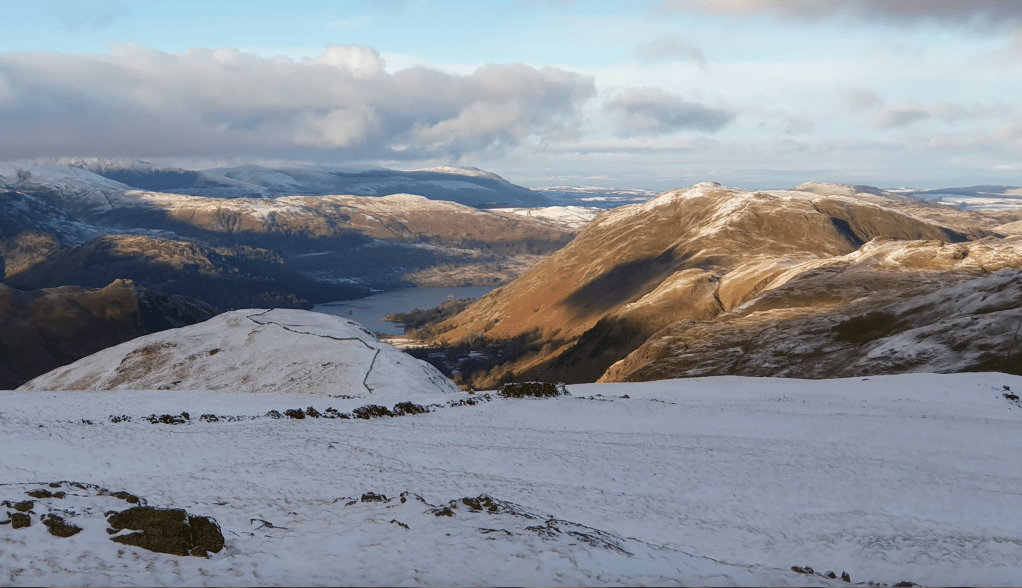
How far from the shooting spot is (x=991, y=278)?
83500 mm

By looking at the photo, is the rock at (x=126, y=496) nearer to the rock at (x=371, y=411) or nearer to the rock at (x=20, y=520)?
the rock at (x=20, y=520)

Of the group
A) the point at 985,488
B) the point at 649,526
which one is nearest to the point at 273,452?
the point at 649,526

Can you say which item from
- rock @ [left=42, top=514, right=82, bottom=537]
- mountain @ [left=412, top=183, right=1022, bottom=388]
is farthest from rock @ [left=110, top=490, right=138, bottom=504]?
mountain @ [left=412, top=183, right=1022, bottom=388]

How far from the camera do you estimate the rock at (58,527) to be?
16406mm

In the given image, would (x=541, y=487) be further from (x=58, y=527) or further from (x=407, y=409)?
(x=407, y=409)

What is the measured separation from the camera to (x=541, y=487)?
2473 cm

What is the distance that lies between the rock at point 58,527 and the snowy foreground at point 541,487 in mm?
208

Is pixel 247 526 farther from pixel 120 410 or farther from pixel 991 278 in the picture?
pixel 991 278

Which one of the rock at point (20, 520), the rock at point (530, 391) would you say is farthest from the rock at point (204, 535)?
the rock at point (530, 391)

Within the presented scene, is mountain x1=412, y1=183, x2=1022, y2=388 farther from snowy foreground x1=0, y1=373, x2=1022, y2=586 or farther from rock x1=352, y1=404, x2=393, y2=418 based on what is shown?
rock x1=352, y1=404, x2=393, y2=418

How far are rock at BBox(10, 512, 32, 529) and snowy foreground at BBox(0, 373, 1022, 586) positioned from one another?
0.37 meters

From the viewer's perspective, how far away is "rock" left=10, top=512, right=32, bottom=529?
54.4 ft

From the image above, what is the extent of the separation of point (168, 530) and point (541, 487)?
12947 mm

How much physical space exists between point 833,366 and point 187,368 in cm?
7395
